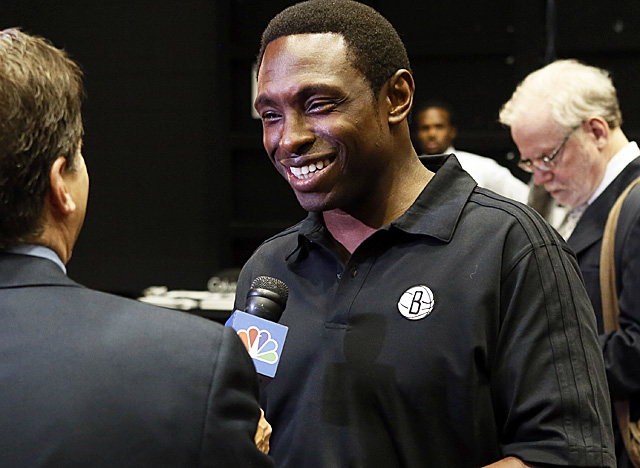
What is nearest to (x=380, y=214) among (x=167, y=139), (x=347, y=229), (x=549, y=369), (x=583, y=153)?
(x=347, y=229)

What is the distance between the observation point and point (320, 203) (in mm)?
1352

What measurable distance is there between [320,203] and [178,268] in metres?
4.66

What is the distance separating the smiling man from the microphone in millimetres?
167

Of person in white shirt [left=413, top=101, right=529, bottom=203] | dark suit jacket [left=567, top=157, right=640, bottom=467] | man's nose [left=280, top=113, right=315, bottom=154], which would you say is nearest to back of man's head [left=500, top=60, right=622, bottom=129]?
dark suit jacket [left=567, top=157, right=640, bottom=467]

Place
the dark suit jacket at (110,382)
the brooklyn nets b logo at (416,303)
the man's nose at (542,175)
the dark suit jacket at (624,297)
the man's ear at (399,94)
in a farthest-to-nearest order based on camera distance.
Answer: the man's nose at (542,175) < the dark suit jacket at (624,297) < the man's ear at (399,94) < the brooklyn nets b logo at (416,303) < the dark suit jacket at (110,382)

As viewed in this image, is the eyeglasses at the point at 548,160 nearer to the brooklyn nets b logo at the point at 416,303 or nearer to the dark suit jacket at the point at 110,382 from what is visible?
the brooklyn nets b logo at the point at 416,303

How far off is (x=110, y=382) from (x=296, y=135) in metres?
0.60

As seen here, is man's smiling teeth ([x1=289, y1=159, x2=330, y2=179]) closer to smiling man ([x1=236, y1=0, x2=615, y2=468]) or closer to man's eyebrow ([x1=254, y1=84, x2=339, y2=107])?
smiling man ([x1=236, y1=0, x2=615, y2=468])

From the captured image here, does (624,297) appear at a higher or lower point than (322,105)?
lower

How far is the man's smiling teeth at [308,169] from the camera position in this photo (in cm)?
132

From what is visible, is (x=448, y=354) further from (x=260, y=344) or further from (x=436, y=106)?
(x=436, y=106)

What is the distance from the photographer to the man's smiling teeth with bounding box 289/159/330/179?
132 centimetres

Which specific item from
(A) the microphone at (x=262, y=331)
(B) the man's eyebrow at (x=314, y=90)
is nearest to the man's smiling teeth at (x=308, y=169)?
(B) the man's eyebrow at (x=314, y=90)

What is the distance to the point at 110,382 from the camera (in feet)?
2.85
